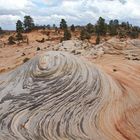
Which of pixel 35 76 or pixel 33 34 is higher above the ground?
pixel 35 76

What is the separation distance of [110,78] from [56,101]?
4283 mm

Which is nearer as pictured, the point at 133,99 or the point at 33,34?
the point at 133,99

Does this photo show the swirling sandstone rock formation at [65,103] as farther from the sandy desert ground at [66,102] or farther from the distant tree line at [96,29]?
the distant tree line at [96,29]

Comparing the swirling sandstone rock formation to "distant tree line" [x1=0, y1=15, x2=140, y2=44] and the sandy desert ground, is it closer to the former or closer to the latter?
the sandy desert ground

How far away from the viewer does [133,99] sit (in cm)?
2158

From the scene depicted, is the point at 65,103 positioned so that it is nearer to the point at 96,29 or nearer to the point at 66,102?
the point at 66,102

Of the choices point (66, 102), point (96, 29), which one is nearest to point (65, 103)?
point (66, 102)

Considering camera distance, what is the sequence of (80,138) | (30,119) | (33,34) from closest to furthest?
(80,138) → (30,119) → (33,34)

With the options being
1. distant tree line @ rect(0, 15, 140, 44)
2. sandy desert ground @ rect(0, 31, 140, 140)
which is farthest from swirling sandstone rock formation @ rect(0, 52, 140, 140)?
distant tree line @ rect(0, 15, 140, 44)

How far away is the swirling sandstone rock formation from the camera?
18.6m

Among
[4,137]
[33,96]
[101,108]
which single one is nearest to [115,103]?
[101,108]

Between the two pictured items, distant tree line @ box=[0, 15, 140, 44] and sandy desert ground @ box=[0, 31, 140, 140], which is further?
distant tree line @ box=[0, 15, 140, 44]

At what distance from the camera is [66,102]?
66.1 ft

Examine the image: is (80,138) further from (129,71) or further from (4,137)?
→ (129,71)
